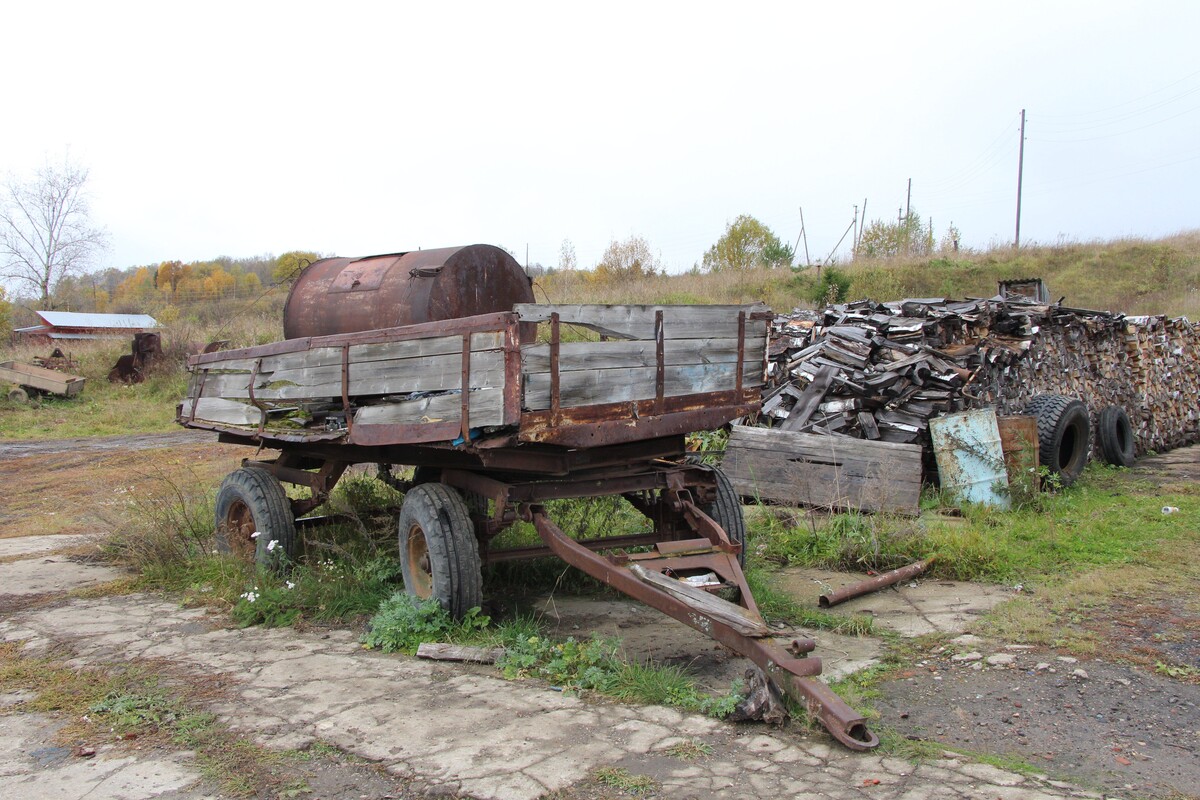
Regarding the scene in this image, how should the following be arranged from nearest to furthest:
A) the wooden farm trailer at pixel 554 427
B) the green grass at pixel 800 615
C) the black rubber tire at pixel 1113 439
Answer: the wooden farm trailer at pixel 554 427 → the green grass at pixel 800 615 → the black rubber tire at pixel 1113 439

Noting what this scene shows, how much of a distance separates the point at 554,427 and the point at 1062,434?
6.88m

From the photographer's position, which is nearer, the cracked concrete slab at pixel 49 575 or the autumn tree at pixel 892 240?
the cracked concrete slab at pixel 49 575

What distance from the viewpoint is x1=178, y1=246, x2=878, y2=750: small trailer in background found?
13.9 ft

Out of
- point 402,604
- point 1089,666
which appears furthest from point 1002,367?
point 402,604

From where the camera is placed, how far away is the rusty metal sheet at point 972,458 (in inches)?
322

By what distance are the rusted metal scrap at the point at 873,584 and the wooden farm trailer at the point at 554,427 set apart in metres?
0.70

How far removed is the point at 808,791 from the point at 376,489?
540 cm

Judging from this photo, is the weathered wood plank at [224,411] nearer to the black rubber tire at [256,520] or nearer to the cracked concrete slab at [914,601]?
the black rubber tire at [256,520]

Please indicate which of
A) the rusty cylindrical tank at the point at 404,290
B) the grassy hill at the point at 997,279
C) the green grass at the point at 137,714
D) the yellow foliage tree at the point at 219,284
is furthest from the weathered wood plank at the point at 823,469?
the yellow foliage tree at the point at 219,284

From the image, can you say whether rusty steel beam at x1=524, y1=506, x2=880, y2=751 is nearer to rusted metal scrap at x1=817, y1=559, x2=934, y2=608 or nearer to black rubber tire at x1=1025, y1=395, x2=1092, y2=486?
rusted metal scrap at x1=817, y1=559, x2=934, y2=608

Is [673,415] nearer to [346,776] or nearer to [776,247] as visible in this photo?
[346,776]

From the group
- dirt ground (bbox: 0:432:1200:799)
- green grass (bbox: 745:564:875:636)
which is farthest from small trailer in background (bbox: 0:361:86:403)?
green grass (bbox: 745:564:875:636)

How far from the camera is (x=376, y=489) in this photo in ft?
25.2

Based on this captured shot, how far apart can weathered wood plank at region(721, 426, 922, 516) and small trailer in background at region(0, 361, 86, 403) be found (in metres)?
17.4
